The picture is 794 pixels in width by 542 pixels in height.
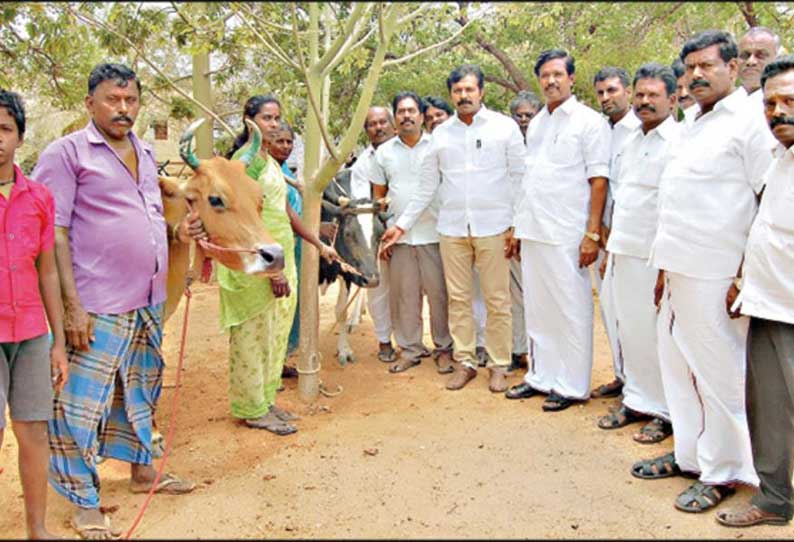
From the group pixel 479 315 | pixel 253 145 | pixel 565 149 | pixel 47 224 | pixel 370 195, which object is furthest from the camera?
pixel 370 195

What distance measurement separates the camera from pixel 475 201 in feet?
17.0

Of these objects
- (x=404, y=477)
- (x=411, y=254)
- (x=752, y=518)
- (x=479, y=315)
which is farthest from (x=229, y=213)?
(x=479, y=315)

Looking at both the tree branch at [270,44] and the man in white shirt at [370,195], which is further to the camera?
the man in white shirt at [370,195]

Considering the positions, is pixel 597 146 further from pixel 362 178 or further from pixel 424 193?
pixel 362 178

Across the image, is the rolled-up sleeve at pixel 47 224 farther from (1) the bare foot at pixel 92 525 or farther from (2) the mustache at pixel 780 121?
(2) the mustache at pixel 780 121

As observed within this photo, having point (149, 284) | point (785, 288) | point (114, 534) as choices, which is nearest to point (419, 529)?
point (114, 534)

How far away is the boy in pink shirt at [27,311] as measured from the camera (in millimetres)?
2715

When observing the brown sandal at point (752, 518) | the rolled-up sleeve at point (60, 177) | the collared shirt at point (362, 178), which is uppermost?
the rolled-up sleeve at point (60, 177)

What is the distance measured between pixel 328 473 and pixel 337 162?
73.7 inches

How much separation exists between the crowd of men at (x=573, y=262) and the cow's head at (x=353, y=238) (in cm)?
87

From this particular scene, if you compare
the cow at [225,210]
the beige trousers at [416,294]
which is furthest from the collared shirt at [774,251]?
the beige trousers at [416,294]

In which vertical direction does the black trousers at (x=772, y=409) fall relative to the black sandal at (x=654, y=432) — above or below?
above

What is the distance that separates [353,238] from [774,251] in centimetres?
337

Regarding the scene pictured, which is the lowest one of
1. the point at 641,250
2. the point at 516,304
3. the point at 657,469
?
the point at 657,469
